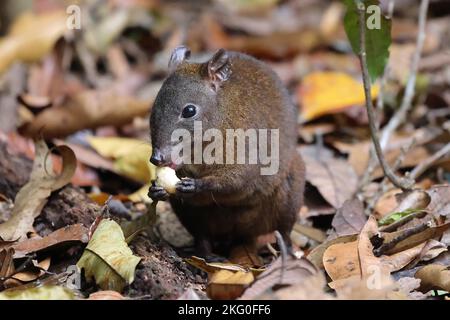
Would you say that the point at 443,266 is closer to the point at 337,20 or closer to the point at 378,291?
the point at 378,291

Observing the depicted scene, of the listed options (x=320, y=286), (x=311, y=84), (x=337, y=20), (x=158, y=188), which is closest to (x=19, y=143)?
(x=158, y=188)

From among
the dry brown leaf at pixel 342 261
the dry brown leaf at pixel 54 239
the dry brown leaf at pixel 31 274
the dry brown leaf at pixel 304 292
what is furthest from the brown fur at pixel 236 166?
the dry brown leaf at pixel 304 292

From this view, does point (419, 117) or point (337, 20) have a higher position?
point (337, 20)

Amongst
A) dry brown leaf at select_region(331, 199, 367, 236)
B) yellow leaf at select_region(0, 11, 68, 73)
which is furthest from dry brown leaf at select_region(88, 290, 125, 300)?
yellow leaf at select_region(0, 11, 68, 73)

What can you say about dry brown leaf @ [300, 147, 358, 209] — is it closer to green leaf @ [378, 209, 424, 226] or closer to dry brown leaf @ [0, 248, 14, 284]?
green leaf @ [378, 209, 424, 226]

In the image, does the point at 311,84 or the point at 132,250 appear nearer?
the point at 132,250
